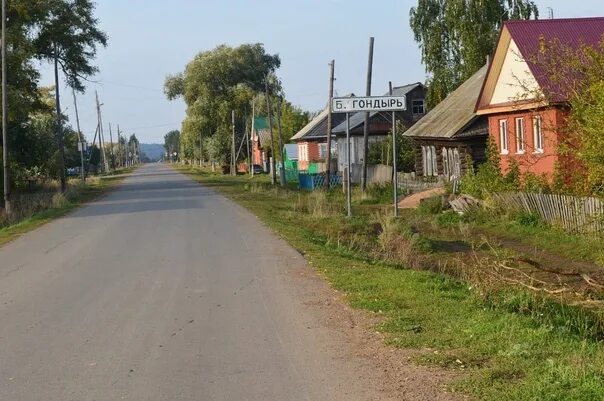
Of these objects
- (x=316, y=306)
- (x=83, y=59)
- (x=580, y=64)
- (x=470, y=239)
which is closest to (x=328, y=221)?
(x=470, y=239)

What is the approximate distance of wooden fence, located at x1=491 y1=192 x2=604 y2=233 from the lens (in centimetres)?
1806

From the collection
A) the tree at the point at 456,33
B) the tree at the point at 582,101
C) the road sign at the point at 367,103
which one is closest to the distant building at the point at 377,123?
the tree at the point at 456,33

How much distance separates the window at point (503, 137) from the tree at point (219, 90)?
5495 centimetres

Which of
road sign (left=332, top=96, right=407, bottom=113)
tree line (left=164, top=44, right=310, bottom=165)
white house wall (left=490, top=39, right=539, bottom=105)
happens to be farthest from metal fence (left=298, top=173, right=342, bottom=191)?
tree line (left=164, top=44, right=310, bottom=165)

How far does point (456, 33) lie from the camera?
46.3 metres

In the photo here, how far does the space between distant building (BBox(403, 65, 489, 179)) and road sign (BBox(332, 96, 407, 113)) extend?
10.9 m

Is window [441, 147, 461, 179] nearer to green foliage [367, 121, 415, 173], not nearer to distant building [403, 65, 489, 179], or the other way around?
distant building [403, 65, 489, 179]

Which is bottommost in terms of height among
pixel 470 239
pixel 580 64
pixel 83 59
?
pixel 470 239

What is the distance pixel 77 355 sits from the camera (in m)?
7.43

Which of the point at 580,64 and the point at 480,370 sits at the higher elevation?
the point at 580,64

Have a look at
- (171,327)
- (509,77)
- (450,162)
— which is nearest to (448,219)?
(509,77)

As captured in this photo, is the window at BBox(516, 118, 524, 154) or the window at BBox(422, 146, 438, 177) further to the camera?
the window at BBox(422, 146, 438, 177)

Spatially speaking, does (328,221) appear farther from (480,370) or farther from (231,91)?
(231,91)

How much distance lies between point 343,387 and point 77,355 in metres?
2.68
